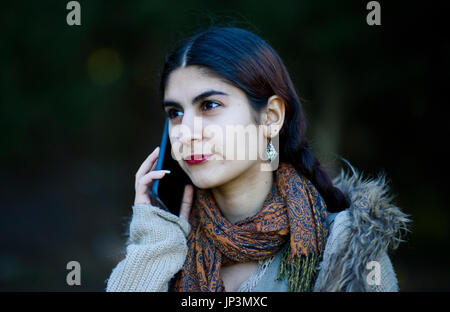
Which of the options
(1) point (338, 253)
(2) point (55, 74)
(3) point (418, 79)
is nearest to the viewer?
(1) point (338, 253)

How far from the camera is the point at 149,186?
8.31 ft

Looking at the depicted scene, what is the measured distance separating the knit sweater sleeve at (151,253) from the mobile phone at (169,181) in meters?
0.17

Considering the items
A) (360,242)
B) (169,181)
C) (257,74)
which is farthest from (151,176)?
(360,242)

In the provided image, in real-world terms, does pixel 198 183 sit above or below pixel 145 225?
above

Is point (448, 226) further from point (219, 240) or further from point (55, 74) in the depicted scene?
point (55, 74)

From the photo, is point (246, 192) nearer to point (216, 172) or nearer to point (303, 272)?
point (216, 172)

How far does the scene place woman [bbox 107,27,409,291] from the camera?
2092 millimetres

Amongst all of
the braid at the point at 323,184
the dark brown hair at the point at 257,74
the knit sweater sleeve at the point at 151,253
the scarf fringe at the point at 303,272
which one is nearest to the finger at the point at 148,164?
the knit sweater sleeve at the point at 151,253

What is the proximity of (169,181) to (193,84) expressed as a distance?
2.27 ft

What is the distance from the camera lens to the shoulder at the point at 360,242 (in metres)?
1.97

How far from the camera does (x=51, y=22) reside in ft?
23.4

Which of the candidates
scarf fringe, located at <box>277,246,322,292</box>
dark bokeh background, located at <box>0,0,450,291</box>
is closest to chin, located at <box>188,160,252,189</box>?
scarf fringe, located at <box>277,246,322,292</box>
